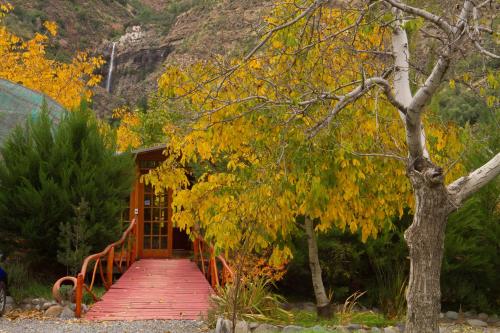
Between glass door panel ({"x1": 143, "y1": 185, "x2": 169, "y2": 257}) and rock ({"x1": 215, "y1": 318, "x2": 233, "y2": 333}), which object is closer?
rock ({"x1": 215, "y1": 318, "x2": 233, "y2": 333})

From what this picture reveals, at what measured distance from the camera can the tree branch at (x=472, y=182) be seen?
6.18 metres

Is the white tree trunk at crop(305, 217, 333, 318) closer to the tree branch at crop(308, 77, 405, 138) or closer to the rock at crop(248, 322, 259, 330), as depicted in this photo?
the rock at crop(248, 322, 259, 330)

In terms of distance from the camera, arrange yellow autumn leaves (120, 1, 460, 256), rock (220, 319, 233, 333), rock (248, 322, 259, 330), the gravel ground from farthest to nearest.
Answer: the gravel ground → rock (248, 322, 259, 330) → rock (220, 319, 233, 333) → yellow autumn leaves (120, 1, 460, 256)

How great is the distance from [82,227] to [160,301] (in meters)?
2.52

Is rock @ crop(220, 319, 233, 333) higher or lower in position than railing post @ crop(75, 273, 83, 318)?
lower

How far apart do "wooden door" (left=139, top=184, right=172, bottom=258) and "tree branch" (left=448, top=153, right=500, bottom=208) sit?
1166cm

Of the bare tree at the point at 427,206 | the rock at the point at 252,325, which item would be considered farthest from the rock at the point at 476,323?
the bare tree at the point at 427,206

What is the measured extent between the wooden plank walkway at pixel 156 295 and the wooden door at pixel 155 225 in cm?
172

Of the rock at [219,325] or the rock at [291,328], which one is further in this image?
the rock at [291,328]

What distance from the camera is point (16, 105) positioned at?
16766 millimetres

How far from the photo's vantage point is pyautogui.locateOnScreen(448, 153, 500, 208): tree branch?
243 inches

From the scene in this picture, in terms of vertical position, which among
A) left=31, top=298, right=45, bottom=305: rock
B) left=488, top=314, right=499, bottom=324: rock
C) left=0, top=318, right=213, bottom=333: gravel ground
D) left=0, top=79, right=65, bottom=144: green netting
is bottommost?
left=488, top=314, right=499, bottom=324: rock

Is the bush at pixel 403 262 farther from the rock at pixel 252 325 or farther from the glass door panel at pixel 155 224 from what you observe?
the glass door panel at pixel 155 224

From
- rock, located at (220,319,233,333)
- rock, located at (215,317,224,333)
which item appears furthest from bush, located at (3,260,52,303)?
rock, located at (220,319,233,333)
